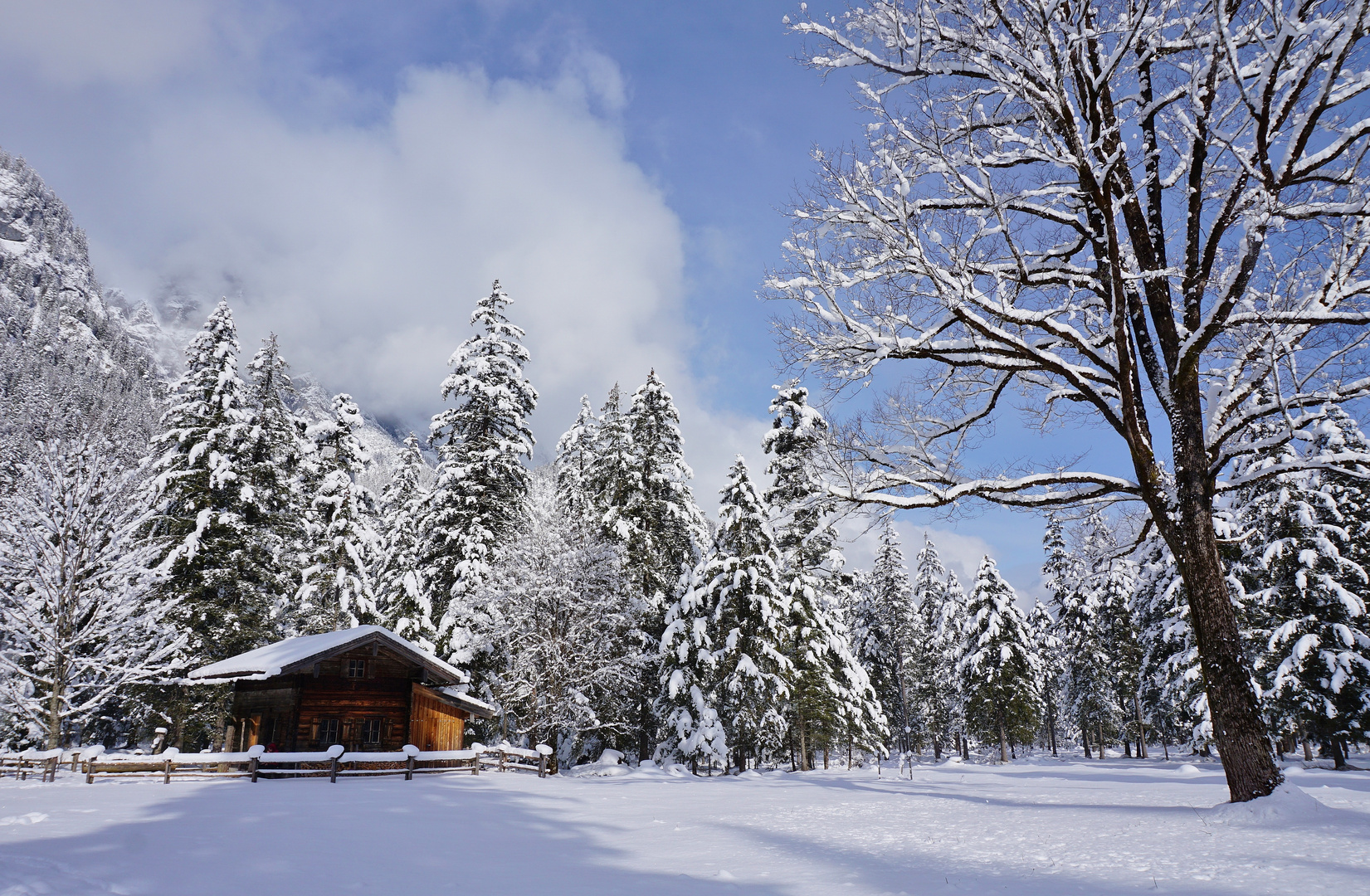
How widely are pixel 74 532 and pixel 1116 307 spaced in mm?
28548

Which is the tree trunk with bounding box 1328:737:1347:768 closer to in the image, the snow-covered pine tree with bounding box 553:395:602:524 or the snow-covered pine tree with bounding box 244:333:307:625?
the snow-covered pine tree with bounding box 553:395:602:524

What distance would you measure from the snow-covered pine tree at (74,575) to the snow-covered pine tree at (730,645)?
57.5ft

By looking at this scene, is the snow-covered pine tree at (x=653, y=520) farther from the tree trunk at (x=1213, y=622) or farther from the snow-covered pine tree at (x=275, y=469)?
the tree trunk at (x=1213, y=622)

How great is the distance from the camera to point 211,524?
28.2 metres

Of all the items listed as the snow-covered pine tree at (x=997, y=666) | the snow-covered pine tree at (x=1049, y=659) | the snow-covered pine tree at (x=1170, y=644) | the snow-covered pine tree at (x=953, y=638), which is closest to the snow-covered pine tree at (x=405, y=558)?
the snow-covered pine tree at (x=1170, y=644)

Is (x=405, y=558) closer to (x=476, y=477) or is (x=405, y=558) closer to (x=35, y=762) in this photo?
(x=476, y=477)

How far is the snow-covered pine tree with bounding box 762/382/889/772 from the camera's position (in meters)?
28.8

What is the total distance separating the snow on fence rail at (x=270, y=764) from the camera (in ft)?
62.1

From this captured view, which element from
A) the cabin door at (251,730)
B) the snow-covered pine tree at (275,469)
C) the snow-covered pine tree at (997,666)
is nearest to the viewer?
the cabin door at (251,730)

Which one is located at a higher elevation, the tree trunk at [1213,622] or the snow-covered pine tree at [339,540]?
the snow-covered pine tree at [339,540]

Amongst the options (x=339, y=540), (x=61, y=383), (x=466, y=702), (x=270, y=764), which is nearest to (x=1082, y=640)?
(x=466, y=702)

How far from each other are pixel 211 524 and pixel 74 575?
659 cm

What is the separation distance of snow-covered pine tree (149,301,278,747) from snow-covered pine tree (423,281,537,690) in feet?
22.5

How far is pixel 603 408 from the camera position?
34.8 metres
